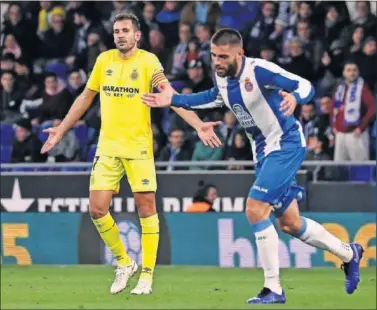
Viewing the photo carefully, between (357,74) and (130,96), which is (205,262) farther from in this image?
(130,96)

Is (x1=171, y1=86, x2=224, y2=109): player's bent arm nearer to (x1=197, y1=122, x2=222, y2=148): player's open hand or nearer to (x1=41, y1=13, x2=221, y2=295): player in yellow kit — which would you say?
(x1=197, y1=122, x2=222, y2=148): player's open hand

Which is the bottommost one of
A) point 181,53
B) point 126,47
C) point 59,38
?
point 181,53

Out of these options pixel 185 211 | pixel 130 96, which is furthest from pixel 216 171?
pixel 130 96

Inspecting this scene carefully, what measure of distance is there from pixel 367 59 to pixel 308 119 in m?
1.28

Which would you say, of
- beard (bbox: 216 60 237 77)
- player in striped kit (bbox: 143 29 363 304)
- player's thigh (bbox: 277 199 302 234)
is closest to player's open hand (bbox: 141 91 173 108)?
player in striped kit (bbox: 143 29 363 304)

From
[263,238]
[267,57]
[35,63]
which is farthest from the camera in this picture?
[35,63]

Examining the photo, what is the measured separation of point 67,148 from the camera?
825 inches

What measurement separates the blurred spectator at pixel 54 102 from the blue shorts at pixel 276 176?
373 inches

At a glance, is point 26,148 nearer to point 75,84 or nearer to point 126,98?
point 75,84

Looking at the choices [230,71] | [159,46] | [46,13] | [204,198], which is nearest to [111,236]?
[230,71]

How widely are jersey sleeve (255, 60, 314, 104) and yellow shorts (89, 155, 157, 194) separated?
1870mm

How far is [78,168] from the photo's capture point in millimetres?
20938

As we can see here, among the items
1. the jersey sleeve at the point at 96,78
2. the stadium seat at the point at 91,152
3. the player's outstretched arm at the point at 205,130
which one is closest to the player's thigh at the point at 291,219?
the player's outstretched arm at the point at 205,130

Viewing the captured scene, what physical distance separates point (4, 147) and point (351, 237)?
6180 millimetres
